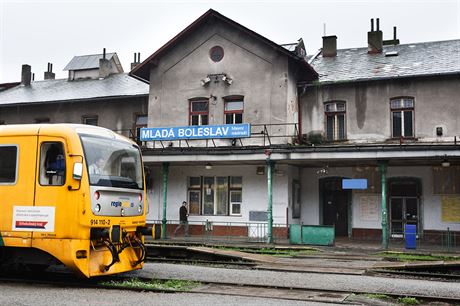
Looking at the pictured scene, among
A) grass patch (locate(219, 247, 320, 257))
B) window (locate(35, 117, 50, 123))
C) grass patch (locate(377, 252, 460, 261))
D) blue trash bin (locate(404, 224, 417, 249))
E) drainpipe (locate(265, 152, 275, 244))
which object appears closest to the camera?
grass patch (locate(377, 252, 460, 261))

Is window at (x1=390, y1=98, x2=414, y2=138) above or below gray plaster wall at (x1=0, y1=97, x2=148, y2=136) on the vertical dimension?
below

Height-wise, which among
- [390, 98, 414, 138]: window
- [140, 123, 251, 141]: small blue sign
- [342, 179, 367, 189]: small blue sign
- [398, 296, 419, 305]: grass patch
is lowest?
[398, 296, 419, 305]: grass patch

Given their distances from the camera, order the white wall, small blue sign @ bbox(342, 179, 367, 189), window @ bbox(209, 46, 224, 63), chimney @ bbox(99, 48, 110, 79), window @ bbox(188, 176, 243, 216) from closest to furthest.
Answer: small blue sign @ bbox(342, 179, 367, 189) → the white wall → window @ bbox(188, 176, 243, 216) → window @ bbox(209, 46, 224, 63) → chimney @ bbox(99, 48, 110, 79)

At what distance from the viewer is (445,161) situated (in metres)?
19.5

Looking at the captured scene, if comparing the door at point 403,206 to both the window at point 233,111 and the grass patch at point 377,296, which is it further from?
the grass patch at point 377,296

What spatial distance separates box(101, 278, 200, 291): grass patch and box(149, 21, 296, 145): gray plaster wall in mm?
12813

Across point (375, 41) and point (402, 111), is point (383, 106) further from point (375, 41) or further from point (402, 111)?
point (375, 41)

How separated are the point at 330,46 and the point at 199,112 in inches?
313

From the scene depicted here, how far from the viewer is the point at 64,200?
9531 millimetres

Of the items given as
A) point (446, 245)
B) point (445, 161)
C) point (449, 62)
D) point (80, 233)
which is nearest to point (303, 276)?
point (80, 233)

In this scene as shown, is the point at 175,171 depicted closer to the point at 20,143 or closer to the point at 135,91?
the point at 135,91

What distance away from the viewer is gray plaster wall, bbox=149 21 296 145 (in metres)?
23.0

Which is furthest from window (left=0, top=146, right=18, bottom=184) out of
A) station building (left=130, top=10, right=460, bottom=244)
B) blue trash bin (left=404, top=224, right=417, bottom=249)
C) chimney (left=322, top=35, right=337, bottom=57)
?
chimney (left=322, top=35, right=337, bottom=57)

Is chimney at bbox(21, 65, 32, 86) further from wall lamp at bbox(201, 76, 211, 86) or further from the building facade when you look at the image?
wall lamp at bbox(201, 76, 211, 86)
